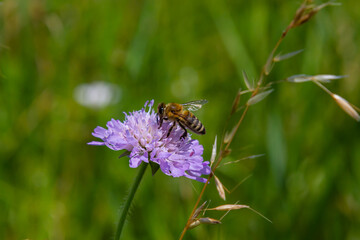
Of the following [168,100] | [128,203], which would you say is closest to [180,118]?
[128,203]

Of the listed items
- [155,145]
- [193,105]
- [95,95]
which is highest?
[155,145]

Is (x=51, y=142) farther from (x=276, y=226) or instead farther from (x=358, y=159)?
Answer: (x=358, y=159)

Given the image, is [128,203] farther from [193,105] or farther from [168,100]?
[168,100]

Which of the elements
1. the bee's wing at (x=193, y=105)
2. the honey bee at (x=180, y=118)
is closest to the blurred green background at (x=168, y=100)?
the bee's wing at (x=193, y=105)

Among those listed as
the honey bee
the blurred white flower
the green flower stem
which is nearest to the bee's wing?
the honey bee

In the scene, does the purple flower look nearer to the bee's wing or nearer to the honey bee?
the honey bee

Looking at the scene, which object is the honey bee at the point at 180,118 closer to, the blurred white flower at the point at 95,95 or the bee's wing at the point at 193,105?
the bee's wing at the point at 193,105
